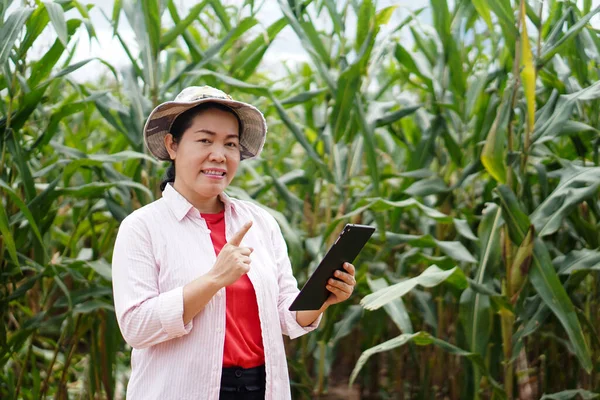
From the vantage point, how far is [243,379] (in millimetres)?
1213

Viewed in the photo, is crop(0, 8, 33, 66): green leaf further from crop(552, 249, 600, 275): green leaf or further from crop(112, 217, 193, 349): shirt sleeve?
crop(552, 249, 600, 275): green leaf

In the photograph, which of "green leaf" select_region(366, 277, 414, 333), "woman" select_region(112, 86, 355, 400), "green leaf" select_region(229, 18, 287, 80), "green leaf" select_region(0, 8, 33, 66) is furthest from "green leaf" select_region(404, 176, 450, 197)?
"green leaf" select_region(0, 8, 33, 66)

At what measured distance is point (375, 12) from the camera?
2.16 meters

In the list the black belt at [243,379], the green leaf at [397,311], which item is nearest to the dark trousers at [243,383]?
the black belt at [243,379]

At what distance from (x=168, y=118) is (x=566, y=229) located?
54.3 inches

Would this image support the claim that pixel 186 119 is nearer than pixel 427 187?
Yes

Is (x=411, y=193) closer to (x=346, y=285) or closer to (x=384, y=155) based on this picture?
(x=384, y=155)

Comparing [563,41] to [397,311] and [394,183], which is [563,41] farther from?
[394,183]

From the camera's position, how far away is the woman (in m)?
1.14

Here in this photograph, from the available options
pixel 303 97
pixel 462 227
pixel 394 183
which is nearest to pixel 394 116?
pixel 303 97

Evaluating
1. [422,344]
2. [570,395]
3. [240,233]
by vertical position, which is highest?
[240,233]

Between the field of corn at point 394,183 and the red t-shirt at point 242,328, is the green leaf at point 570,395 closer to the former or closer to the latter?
the field of corn at point 394,183

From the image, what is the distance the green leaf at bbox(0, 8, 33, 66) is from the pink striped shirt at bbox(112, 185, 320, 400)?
2.27 feet

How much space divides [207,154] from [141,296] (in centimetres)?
27
